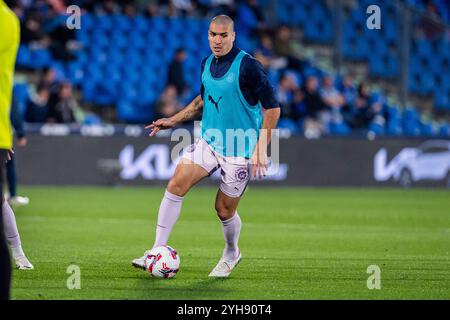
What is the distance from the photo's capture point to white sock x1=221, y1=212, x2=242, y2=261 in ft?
31.7

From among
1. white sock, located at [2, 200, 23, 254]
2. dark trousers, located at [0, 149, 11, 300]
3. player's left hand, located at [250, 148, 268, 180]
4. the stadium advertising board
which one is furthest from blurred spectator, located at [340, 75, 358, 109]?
dark trousers, located at [0, 149, 11, 300]

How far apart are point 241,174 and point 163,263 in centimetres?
112

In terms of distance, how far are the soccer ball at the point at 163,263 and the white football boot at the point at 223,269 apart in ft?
1.44

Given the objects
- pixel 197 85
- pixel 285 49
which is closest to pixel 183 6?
pixel 197 85

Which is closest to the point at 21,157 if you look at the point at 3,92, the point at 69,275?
the point at 69,275

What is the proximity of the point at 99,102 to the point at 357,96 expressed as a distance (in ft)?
22.8

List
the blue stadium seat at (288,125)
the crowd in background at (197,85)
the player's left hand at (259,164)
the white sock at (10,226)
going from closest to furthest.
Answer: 1. the player's left hand at (259,164)
2. the white sock at (10,226)
3. the crowd in background at (197,85)
4. the blue stadium seat at (288,125)

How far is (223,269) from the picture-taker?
962 cm

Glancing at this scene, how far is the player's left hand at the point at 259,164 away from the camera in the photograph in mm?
9086

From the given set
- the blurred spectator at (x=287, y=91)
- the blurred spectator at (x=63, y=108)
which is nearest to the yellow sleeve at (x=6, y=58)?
the blurred spectator at (x=63, y=108)

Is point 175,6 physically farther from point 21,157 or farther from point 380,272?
point 380,272

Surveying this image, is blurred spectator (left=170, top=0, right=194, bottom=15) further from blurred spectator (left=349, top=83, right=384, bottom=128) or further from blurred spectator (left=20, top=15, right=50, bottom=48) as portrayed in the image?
blurred spectator (left=349, top=83, right=384, bottom=128)

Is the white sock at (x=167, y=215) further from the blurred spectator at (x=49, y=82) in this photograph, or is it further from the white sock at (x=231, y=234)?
the blurred spectator at (x=49, y=82)

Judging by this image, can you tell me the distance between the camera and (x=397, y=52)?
27719 millimetres
